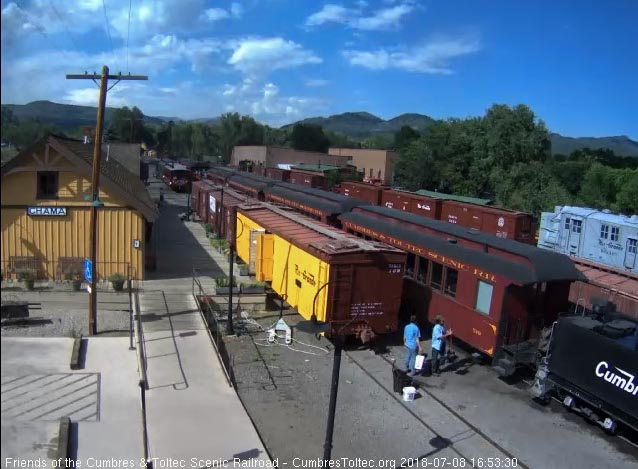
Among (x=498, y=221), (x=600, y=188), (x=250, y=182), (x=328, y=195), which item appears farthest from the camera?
(x=600, y=188)

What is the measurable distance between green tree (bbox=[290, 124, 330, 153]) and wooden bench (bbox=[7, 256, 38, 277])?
123m

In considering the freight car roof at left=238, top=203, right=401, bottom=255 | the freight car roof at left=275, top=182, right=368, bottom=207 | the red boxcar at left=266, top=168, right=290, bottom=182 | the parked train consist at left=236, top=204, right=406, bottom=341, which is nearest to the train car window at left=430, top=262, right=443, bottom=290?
the parked train consist at left=236, top=204, right=406, bottom=341

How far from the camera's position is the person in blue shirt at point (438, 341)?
13.9m

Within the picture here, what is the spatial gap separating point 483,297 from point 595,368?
10.9 ft

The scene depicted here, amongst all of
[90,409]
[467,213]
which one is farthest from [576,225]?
[90,409]

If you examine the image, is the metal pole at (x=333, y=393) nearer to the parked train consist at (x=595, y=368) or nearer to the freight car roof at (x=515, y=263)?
the parked train consist at (x=595, y=368)

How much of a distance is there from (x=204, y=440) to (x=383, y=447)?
337 centimetres

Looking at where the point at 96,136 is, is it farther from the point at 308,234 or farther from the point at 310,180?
the point at 310,180

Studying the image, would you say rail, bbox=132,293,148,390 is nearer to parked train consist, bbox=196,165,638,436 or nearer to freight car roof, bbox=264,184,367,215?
parked train consist, bbox=196,165,638,436

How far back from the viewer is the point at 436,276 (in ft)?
52.5

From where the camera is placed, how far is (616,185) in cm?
5809

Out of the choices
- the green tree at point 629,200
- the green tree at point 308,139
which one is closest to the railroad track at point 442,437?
the green tree at point 629,200

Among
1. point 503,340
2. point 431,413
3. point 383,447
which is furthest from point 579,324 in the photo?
point 383,447

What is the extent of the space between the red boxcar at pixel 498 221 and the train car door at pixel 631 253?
4.03 meters
